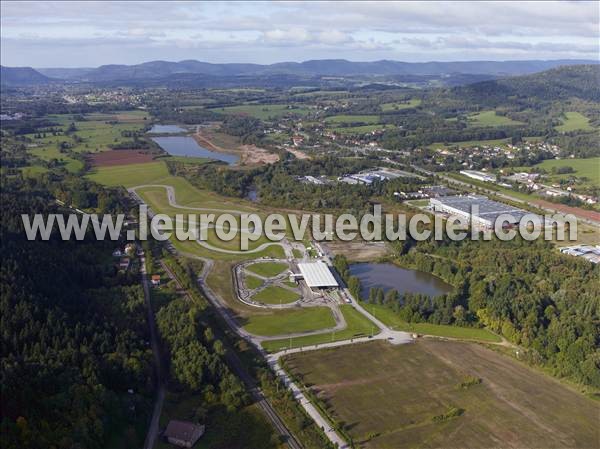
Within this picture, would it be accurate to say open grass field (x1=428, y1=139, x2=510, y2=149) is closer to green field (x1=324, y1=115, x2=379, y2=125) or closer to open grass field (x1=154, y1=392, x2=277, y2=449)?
green field (x1=324, y1=115, x2=379, y2=125)

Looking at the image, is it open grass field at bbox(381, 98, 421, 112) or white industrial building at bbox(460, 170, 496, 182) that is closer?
white industrial building at bbox(460, 170, 496, 182)

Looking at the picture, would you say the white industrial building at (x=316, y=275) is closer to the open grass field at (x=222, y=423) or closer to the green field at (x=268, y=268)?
the green field at (x=268, y=268)

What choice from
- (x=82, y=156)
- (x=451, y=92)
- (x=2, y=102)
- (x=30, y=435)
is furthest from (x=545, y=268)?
(x=2, y=102)

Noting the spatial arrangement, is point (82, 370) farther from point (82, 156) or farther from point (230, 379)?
point (82, 156)

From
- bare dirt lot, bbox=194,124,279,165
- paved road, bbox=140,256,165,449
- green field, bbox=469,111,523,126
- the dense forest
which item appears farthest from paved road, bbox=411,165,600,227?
green field, bbox=469,111,523,126

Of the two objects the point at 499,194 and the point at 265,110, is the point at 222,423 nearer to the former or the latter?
the point at 499,194

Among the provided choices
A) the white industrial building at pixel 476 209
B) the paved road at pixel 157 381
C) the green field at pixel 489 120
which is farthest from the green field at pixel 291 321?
the green field at pixel 489 120
